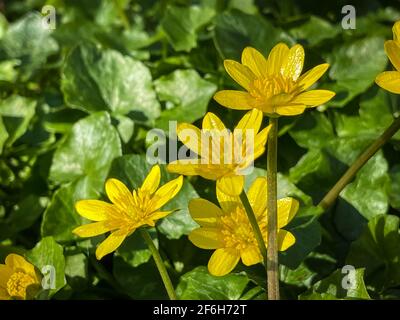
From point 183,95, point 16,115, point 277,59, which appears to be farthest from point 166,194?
point 16,115

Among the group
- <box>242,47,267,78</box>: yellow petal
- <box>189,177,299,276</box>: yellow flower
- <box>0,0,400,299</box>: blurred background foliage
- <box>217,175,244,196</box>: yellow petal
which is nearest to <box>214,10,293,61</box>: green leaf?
<box>0,0,400,299</box>: blurred background foliage

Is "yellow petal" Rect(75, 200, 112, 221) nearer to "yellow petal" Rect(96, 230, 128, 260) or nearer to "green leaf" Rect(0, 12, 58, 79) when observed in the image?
"yellow petal" Rect(96, 230, 128, 260)

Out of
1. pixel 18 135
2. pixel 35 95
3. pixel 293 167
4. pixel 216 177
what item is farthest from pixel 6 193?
pixel 216 177

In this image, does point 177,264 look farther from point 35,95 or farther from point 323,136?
point 35,95

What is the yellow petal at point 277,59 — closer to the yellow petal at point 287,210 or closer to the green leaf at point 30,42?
the yellow petal at point 287,210

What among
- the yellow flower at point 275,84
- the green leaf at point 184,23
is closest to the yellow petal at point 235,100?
the yellow flower at point 275,84
